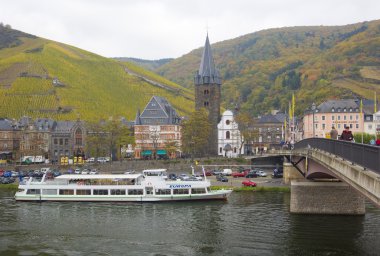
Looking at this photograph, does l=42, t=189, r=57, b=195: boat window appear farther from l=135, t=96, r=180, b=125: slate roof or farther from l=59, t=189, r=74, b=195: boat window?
l=135, t=96, r=180, b=125: slate roof

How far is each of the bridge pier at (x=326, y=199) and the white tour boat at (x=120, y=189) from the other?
17.6 m

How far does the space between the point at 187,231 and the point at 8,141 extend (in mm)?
103699

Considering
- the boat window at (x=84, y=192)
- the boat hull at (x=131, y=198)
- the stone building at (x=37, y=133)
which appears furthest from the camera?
the stone building at (x=37, y=133)

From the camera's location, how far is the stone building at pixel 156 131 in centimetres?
14204

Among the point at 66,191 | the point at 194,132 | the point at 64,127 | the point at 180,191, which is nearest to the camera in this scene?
the point at 180,191

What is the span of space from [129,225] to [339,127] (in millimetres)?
91038

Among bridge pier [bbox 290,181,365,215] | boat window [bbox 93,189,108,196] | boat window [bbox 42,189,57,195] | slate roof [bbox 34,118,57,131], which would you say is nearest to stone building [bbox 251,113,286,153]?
slate roof [bbox 34,118,57,131]

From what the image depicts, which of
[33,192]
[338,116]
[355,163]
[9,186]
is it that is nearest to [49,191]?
[33,192]

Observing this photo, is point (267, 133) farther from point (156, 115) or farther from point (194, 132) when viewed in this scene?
point (194, 132)

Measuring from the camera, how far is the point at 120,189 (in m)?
76.7

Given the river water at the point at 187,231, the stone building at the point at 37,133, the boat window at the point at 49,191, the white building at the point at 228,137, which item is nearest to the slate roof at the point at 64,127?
the stone building at the point at 37,133

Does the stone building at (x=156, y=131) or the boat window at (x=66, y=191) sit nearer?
the boat window at (x=66, y=191)

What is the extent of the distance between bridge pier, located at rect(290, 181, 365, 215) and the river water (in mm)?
1206

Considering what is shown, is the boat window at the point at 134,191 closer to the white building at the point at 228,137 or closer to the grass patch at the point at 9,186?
the grass patch at the point at 9,186
